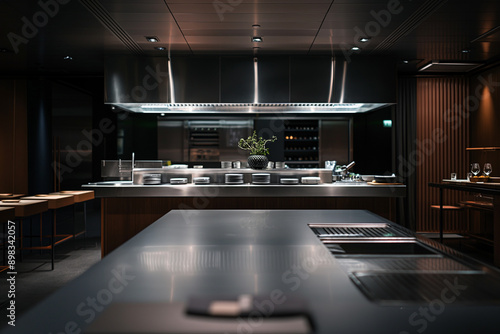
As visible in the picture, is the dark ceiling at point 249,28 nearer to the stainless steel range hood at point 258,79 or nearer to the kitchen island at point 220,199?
the stainless steel range hood at point 258,79

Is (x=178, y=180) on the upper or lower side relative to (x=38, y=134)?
lower

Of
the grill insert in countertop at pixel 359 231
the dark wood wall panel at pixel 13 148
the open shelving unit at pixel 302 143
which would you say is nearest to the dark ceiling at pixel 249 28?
the dark wood wall panel at pixel 13 148

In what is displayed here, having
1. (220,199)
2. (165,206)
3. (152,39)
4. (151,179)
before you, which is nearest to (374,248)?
(220,199)

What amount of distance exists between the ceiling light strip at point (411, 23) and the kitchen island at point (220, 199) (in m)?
1.88

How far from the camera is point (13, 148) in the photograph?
22.4ft

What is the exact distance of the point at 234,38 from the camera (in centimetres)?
449

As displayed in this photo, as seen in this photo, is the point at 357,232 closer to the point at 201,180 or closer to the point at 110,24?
the point at 201,180

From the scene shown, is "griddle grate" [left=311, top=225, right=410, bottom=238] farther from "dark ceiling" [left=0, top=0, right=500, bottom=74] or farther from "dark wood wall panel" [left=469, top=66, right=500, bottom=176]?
"dark wood wall panel" [left=469, top=66, right=500, bottom=176]

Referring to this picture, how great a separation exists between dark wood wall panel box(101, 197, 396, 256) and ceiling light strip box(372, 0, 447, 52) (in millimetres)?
2048

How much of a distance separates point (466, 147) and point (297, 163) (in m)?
3.36

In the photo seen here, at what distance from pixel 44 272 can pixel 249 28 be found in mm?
3674

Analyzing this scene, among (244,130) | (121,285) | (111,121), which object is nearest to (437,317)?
(121,285)

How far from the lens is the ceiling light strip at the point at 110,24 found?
11.7 feet

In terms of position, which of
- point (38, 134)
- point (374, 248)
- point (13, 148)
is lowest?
point (374, 248)
